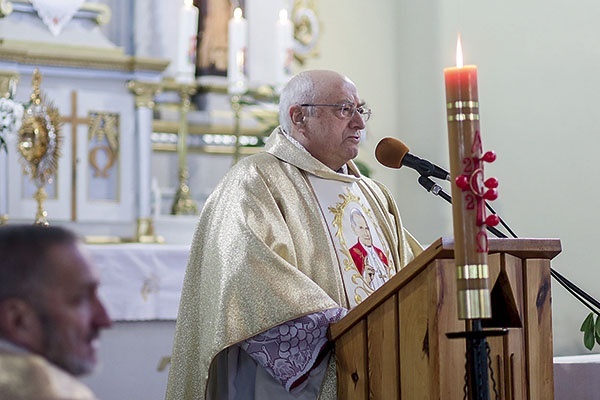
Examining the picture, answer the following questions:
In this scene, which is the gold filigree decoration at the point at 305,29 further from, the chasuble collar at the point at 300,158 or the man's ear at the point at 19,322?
the man's ear at the point at 19,322

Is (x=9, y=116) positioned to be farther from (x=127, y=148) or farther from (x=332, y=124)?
(x=332, y=124)

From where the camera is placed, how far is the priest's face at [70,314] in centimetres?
90

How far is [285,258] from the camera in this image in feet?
9.07

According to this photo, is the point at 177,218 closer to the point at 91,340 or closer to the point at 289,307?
the point at 289,307

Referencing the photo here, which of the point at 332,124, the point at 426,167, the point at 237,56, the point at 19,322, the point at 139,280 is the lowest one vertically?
the point at 139,280

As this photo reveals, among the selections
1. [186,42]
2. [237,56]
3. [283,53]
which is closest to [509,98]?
[283,53]

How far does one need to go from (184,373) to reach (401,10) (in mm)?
4434

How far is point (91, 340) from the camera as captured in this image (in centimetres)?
92

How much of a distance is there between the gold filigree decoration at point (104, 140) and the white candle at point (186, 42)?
0.49 meters

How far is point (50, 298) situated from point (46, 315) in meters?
0.02

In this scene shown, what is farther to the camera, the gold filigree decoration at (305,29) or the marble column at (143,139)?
the gold filigree decoration at (305,29)

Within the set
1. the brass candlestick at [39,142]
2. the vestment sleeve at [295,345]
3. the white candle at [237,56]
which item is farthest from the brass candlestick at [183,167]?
the vestment sleeve at [295,345]

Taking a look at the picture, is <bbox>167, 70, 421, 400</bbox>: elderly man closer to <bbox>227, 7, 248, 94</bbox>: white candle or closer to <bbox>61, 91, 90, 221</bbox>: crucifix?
<bbox>61, 91, 90, 221</bbox>: crucifix

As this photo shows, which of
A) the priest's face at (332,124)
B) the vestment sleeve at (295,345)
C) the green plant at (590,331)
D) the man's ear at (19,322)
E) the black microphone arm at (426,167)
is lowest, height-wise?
the green plant at (590,331)
